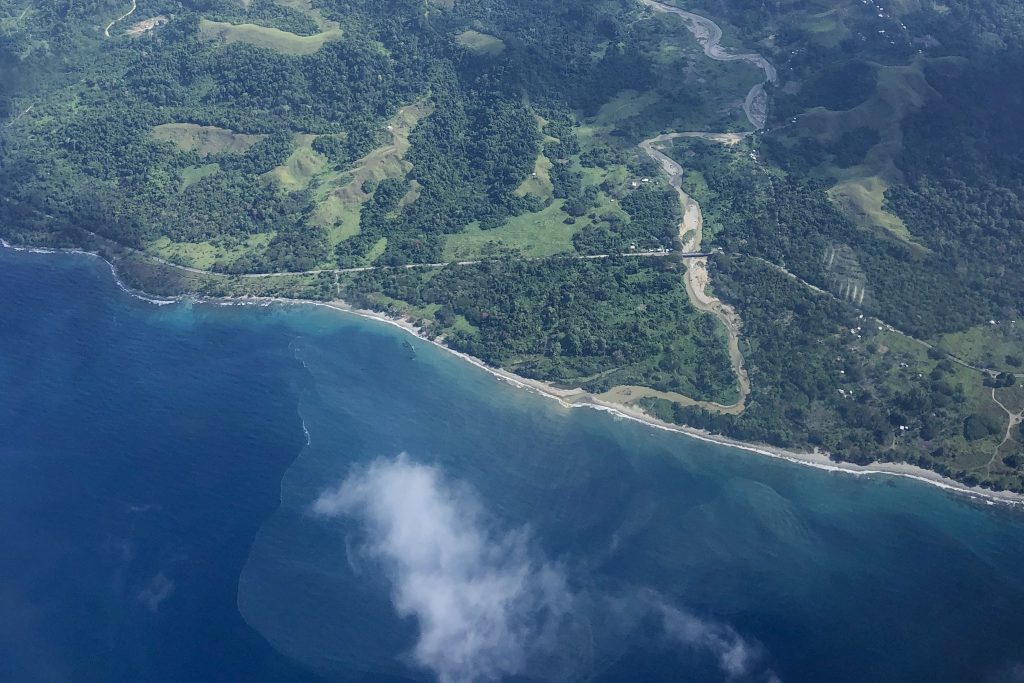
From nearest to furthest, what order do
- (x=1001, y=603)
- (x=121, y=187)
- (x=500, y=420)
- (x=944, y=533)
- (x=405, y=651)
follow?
(x=405, y=651) < (x=1001, y=603) < (x=944, y=533) < (x=500, y=420) < (x=121, y=187)

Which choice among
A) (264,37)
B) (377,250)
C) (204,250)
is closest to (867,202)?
(377,250)

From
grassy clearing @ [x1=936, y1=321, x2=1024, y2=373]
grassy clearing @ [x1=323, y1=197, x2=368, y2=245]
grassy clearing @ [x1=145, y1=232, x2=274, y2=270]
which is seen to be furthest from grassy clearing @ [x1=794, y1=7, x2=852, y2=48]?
grassy clearing @ [x1=145, y1=232, x2=274, y2=270]

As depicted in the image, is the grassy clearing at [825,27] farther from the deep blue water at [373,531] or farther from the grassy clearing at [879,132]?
the deep blue water at [373,531]

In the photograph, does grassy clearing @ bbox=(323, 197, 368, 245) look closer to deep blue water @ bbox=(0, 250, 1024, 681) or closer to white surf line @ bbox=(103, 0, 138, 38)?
deep blue water @ bbox=(0, 250, 1024, 681)

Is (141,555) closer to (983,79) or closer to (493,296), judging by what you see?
(493,296)

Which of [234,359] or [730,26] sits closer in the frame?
[234,359]

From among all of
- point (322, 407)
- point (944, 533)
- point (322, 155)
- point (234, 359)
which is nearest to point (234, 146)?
point (322, 155)

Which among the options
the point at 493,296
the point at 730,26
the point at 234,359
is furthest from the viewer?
the point at 730,26
